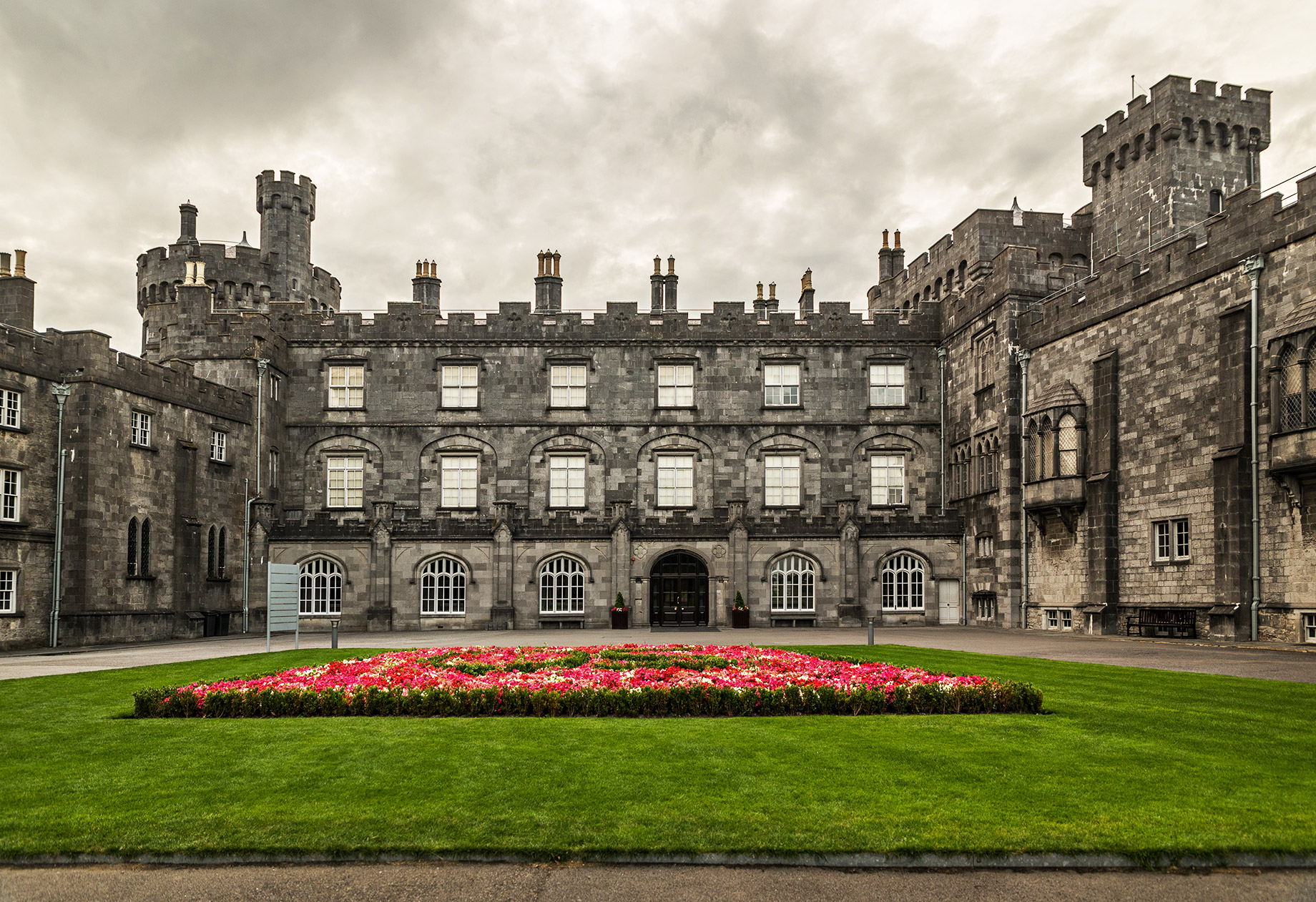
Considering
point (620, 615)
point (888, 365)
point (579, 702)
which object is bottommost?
point (620, 615)

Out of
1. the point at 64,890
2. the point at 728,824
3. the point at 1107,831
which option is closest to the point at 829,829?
the point at 728,824

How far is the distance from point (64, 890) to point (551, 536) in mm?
32330

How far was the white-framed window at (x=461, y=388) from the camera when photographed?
43094 mm

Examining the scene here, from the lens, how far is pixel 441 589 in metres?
39.6

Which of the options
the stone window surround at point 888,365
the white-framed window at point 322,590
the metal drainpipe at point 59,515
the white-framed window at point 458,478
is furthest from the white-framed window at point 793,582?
the metal drainpipe at point 59,515

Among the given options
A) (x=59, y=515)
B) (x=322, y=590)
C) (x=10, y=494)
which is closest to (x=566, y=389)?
(x=322, y=590)

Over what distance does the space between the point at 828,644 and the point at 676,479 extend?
16611 millimetres

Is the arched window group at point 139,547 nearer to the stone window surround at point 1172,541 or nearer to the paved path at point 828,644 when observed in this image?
the paved path at point 828,644

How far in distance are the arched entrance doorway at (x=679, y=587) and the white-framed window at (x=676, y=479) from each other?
3.64 m

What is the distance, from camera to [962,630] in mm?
36281

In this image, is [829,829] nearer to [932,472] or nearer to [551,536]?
[551,536]

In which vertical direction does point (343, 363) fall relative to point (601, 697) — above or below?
above

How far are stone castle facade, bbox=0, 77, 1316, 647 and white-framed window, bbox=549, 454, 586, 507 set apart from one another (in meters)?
0.13

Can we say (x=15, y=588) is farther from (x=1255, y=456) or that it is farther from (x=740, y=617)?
(x=1255, y=456)
